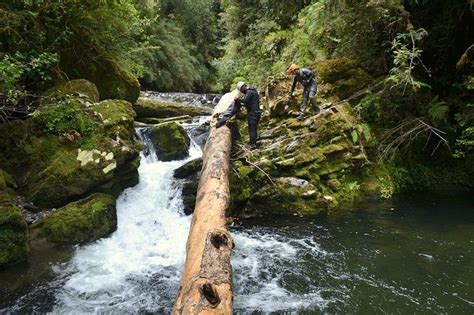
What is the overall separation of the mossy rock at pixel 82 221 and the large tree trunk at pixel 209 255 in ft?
8.30

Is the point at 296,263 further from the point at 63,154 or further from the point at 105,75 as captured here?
the point at 105,75

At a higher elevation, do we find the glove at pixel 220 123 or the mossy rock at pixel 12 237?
the glove at pixel 220 123

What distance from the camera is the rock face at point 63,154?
27.2 ft

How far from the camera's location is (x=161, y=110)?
15.9m

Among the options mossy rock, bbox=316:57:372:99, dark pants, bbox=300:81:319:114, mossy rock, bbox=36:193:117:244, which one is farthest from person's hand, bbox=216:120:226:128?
mossy rock, bbox=316:57:372:99

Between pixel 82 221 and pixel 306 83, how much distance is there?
676cm

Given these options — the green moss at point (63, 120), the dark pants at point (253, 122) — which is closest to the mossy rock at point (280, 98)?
the dark pants at point (253, 122)

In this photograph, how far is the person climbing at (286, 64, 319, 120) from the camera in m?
10.3

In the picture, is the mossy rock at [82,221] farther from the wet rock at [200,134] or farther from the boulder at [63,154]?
the wet rock at [200,134]

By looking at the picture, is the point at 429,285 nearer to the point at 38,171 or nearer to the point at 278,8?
the point at 38,171

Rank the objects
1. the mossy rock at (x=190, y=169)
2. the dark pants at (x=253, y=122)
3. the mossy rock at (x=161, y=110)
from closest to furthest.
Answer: the dark pants at (x=253, y=122) < the mossy rock at (x=190, y=169) < the mossy rock at (x=161, y=110)

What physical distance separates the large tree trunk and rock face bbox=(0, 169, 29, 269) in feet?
11.2

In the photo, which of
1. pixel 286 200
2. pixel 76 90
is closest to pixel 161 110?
pixel 76 90

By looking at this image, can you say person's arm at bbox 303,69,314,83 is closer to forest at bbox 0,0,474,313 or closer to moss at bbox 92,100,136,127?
forest at bbox 0,0,474,313
